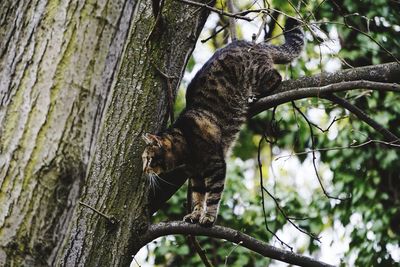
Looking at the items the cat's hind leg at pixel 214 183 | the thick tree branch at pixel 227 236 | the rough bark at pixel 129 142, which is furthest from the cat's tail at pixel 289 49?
the thick tree branch at pixel 227 236

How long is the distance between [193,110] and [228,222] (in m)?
1.67

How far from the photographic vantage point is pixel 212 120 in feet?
13.1

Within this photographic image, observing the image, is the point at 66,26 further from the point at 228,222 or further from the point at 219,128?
the point at 228,222

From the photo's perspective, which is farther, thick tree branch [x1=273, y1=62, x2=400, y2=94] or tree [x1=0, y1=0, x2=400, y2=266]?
thick tree branch [x1=273, y1=62, x2=400, y2=94]

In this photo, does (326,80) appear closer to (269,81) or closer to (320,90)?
(320,90)

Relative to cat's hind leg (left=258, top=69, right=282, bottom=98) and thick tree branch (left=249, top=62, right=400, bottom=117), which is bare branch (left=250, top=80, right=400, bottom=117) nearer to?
thick tree branch (left=249, top=62, right=400, bottom=117)

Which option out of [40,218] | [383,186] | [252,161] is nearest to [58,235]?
[40,218]

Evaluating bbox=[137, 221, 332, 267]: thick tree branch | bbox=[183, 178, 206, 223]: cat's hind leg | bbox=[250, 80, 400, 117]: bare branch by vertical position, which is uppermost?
bbox=[250, 80, 400, 117]: bare branch

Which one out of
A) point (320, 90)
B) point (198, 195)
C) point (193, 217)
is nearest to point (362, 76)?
point (320, 90)

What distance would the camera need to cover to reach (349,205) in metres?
5.26

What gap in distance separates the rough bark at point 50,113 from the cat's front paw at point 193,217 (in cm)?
230

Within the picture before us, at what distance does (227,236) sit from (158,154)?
41.8 inches

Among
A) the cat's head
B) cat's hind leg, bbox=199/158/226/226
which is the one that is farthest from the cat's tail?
the cat's head

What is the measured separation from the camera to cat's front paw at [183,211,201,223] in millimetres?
3756
